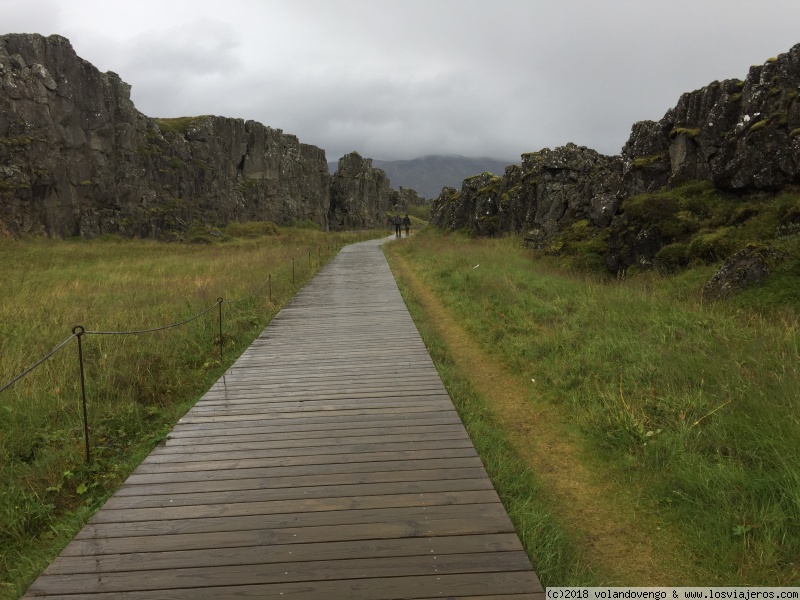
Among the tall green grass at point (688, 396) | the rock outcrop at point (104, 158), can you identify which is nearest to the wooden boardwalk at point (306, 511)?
the tall green grass at point (688, 396)

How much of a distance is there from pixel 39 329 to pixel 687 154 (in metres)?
17.4

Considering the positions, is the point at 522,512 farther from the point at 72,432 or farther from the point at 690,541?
the point at 72,432

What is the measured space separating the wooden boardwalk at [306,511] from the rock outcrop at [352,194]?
3071 inches

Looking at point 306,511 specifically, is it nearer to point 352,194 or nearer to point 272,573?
point 272,573

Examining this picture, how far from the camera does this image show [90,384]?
6586 millimetres

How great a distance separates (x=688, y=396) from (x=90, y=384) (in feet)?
A: 25.1

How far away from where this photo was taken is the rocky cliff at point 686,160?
1155 cm

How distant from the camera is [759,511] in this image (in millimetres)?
3730

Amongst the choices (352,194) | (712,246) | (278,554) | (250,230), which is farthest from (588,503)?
(352,194)

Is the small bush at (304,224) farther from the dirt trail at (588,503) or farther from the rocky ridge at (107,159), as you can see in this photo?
the dirt trail at (588,503)

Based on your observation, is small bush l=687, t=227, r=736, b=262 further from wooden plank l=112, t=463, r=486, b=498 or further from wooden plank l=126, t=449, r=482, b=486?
wooden plank l=112, t=463, r=486, b=498

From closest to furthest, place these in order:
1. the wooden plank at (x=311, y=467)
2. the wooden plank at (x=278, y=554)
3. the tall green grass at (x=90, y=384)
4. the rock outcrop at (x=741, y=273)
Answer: the wooden plank at (x=278, y=554)
the tall green grass at (x=90, y=384)
the wooden plank at (x=311, y=467)
the rock outcrop at (x=741, y=273)

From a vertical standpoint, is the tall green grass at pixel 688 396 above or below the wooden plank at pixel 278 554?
above

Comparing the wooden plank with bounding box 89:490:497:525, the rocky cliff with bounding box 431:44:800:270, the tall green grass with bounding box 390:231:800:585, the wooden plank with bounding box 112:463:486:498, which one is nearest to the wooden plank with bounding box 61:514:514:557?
the wooden plank with bounding box 89:490:497:525
